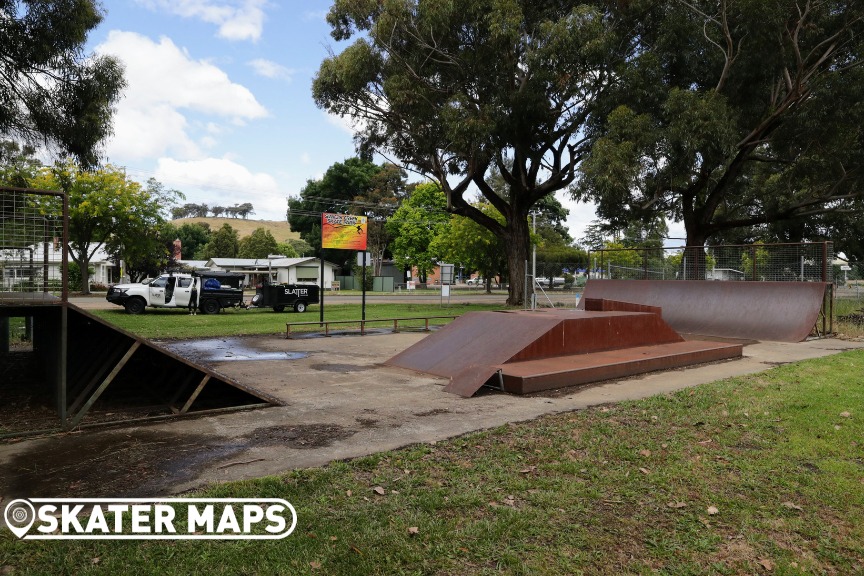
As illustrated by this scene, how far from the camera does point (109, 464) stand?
16.3 feet

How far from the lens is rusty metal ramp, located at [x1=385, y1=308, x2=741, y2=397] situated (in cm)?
851

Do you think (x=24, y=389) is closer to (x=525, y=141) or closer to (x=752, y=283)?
(x=752, y=283)

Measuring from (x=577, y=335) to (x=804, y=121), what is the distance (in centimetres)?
1646

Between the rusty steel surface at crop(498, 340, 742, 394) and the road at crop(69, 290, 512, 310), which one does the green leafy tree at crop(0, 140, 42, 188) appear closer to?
the road at crop(69, 290, 512, 310)

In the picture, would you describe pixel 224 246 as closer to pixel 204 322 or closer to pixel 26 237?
pixel 204 322

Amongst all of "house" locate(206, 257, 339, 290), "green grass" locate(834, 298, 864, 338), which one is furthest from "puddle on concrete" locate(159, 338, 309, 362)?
"house" locate(206, 257, 339, 290)

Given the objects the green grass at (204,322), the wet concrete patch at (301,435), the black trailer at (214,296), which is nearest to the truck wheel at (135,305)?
the green grass at (204,322)

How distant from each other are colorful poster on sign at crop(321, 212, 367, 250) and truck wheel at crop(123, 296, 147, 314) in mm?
9000

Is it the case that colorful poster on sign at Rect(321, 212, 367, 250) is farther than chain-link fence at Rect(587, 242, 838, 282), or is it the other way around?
colorful poster on sign at Rect(321, 212, 367, 250)

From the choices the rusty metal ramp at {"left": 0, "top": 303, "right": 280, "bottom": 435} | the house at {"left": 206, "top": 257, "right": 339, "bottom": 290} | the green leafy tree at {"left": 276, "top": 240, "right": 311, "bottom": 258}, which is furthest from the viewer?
the green leafy tree at {"left": 276, "top": 240, "right": 311, "bottom": 258}

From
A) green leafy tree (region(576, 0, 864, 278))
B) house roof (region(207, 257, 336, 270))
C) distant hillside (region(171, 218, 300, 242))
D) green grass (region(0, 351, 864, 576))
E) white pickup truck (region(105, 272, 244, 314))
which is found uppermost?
distant hillside (region(171, 218, 300, 242))

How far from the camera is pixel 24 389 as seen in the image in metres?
8.34

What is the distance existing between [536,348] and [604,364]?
106 centimetres

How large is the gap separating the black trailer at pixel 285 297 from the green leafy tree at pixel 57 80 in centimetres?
1234
